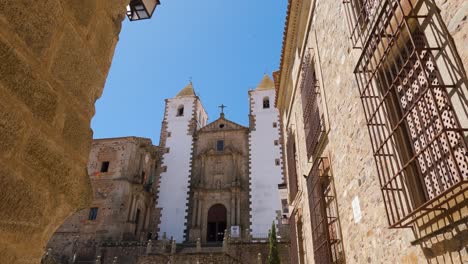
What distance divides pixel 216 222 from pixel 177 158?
577 cm

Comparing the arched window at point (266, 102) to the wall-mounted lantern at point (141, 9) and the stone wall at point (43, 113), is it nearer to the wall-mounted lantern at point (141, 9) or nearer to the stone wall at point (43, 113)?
the wall-mounted lantern at point (141, 9)

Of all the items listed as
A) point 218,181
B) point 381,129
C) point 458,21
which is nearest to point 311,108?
point 381,129

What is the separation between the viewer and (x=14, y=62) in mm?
1495

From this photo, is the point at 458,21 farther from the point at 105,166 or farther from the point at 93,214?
Result: the point at 105,166

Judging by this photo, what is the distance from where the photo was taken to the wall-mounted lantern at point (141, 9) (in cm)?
357

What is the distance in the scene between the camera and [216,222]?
2544 centimetres

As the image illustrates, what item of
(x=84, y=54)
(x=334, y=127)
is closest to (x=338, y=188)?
(x=334, y=127)

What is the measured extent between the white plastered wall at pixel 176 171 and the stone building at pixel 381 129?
1687cm

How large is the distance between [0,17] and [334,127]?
4.77 metres

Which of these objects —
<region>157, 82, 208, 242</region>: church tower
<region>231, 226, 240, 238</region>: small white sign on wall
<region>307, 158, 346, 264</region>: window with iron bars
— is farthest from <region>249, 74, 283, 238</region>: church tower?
<region>307, 158, 346, 264</region>: window with iron bars

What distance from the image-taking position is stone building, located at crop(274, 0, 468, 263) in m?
2.52

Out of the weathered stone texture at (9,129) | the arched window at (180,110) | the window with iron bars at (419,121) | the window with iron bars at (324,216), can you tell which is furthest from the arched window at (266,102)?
the weathered stone texture at (9,129)

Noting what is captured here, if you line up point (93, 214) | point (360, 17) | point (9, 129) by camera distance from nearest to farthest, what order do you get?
point (9, 129) < point (360, 17) < point (93, 214)

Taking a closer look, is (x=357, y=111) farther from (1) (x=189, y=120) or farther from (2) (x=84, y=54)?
(1) (x=189, y=120)
